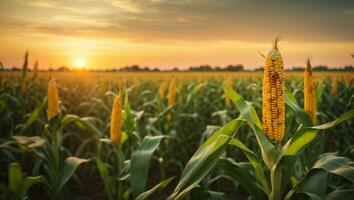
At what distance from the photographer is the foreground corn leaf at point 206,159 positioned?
5.96ft

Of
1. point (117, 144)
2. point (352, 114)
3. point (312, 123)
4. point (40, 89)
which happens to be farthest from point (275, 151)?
point (40, 89)

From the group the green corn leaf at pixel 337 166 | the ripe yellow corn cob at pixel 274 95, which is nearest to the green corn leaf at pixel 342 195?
the green corn leaf at pixel 337 166

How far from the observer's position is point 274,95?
1843mm

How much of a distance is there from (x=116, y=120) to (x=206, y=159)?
1.30m

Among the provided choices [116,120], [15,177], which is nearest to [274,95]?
[116,120]

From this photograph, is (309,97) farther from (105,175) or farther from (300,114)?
(105,175)

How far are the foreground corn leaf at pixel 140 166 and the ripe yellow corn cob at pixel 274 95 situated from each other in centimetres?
88

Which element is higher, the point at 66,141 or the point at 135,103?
the point at 135,103

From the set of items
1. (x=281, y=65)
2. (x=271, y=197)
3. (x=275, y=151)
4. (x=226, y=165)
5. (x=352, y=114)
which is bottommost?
(x=271, y=197)

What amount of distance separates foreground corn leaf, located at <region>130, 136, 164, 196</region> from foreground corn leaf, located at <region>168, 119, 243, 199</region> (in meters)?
0.43

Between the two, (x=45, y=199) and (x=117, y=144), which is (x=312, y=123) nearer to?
(x=117, y=144)

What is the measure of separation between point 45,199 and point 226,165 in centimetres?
361

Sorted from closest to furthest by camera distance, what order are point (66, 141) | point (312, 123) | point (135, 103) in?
point (312, 123)
point (66, 141)
point (135, 103)

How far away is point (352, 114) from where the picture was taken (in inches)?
66.4
